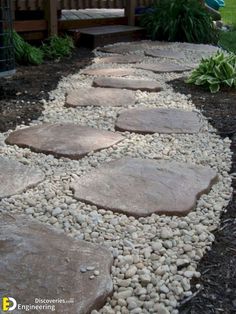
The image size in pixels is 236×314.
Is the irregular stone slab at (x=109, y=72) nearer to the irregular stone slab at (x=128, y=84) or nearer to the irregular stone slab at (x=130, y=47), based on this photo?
the irregular stone slab at (x=128, y=84)

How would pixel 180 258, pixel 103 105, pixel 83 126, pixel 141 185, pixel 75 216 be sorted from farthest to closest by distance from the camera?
pixel 103 105 → pixel 83 126 → pixel 141 185 → pixel 75 216 → pixel 180 258

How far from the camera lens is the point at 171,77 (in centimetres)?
443

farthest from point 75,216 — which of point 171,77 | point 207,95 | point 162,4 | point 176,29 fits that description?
point 162,4

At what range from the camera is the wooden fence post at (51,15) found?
561 cm

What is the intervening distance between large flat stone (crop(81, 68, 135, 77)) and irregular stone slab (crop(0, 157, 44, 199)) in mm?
2178

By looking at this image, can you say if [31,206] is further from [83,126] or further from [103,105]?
[103,105]

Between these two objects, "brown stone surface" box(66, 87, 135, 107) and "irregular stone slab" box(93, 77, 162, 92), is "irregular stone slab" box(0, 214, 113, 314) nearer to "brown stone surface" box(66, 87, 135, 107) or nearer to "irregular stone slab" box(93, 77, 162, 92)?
"brown stone surface" box(66, 87, 135, 107)

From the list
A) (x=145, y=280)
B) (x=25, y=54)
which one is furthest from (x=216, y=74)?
(x=145, y=280)

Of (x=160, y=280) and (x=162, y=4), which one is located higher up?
(x=162, y=4)

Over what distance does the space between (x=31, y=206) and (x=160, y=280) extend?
2.34 ft

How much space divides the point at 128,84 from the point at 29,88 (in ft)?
2.71

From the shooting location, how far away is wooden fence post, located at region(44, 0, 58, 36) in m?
5.61

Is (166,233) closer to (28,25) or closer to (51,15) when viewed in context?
(28,25)

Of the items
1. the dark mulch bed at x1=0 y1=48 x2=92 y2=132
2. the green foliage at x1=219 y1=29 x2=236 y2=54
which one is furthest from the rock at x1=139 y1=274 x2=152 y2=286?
the green foliage at x1=219 y1=29 x2=236 y2=54
